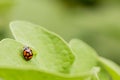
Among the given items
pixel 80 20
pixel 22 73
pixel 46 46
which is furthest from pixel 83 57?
pixel 80 20

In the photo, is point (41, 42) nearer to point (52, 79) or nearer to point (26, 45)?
point (26, 45)

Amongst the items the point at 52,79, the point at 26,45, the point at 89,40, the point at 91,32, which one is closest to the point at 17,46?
the point at 26,45

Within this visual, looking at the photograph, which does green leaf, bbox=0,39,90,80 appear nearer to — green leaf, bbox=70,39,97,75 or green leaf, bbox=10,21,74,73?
green leaf, bbox=10,21,74,73

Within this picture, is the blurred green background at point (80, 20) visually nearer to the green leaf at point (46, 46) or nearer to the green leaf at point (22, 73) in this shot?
the green leaf at point (46, 46)

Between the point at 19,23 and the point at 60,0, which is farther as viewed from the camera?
the point at 60,0

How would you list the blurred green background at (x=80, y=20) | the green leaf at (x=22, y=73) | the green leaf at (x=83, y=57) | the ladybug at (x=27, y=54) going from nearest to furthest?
the green leaf at (x=22, y=73) → the ladybug at (x=27, y=54) → the green leaf at (x=83, y=57) → the blurred green background at (x=80, y=20)

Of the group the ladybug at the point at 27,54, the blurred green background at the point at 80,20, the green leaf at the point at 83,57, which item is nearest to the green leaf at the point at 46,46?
the ladybug at the point at 27,54
